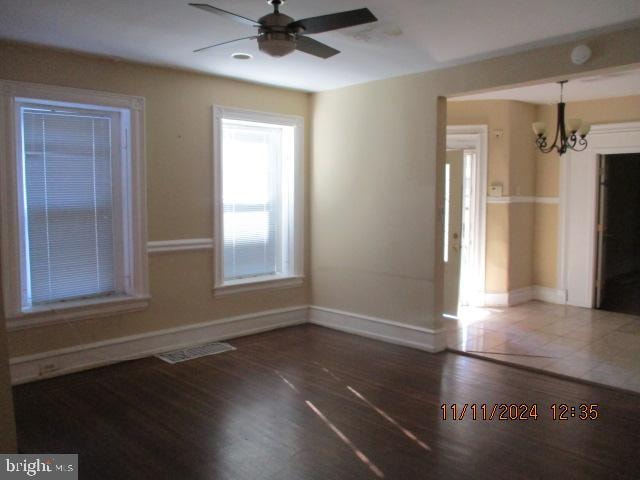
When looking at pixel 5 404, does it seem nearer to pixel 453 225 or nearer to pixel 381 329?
pixel 381 329

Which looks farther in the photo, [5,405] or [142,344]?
[142,344]

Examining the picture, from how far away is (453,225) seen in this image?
19.1 feet

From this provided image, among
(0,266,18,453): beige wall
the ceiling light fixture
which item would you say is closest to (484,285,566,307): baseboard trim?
the ceiling light fixture

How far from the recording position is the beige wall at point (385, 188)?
15.0 feet

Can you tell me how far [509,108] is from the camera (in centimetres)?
637

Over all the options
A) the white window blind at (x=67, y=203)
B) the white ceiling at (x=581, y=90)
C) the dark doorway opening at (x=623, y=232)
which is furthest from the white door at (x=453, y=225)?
the white window blind at (x=67, y=203)

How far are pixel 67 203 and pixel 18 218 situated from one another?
0.38m

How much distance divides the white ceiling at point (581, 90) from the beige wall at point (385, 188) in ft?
2.54

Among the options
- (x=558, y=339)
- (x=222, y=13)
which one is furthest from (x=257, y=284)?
(x=222, y=13)

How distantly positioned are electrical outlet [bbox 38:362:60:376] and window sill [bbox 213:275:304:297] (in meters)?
1.45

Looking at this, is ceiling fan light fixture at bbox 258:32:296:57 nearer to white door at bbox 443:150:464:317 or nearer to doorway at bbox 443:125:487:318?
white door at bbox 443:150:464:317

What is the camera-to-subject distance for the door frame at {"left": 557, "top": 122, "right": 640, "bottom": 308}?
629 centimetres

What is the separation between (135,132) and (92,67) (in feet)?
1.86

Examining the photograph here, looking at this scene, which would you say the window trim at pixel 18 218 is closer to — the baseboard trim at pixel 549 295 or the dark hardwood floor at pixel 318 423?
the dark hardwood floor at pixel 318 423
